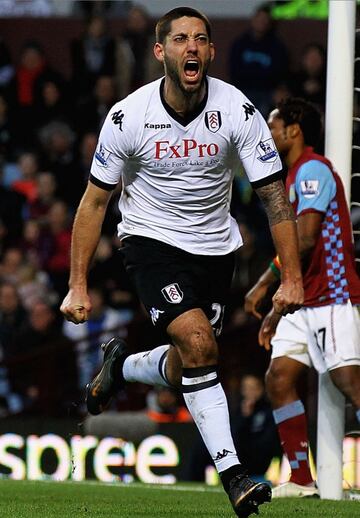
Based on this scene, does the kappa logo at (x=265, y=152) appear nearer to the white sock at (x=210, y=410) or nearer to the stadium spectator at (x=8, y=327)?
the white sock at (x=210, y=410)

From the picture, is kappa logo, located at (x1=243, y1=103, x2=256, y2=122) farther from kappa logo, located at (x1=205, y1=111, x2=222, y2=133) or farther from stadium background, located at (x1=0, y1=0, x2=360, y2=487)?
stadium background, located at (x1=0, y1=0, x2=360, y2=487)

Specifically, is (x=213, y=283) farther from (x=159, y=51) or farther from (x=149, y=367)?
(x=159, y=51)

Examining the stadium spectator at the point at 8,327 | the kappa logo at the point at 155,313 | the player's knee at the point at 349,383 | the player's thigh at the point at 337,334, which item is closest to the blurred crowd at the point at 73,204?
the stadium spectator at the point at 8,327

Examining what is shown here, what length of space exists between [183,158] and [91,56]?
11.2 m

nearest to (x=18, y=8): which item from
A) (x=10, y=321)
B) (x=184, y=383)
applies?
(x=10, y=321)

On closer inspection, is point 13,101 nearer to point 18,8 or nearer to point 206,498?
point 18,8

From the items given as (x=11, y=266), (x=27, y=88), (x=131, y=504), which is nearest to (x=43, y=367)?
(x=11, y=266)

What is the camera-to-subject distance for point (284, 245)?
6.83 meters

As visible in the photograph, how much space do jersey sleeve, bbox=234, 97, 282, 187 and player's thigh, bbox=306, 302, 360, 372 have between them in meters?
1.63

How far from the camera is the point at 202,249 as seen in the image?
718 centimetres

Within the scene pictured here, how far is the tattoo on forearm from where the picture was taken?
6.87m

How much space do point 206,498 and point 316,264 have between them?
153 centimetres

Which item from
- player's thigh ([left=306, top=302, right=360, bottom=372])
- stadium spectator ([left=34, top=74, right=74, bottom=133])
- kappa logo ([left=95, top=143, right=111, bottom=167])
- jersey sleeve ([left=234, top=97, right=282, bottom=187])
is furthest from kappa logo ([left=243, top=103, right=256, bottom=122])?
stadium spectator ([left=34, top=74, right=74, bottom=133])

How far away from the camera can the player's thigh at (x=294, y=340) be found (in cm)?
854
